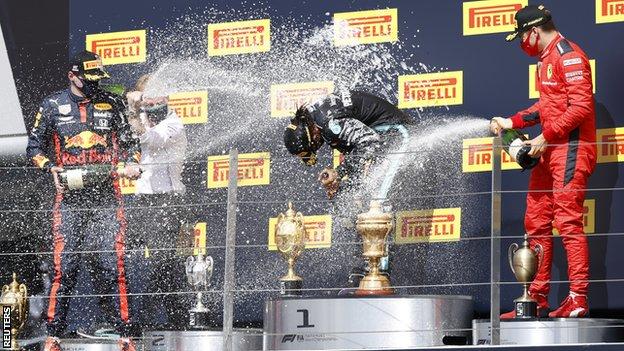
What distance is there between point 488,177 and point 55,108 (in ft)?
6.43

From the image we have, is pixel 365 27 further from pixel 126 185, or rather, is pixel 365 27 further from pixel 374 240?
pixel 374 240

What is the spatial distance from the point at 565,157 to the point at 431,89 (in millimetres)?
1090

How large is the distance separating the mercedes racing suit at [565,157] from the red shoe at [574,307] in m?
0.02

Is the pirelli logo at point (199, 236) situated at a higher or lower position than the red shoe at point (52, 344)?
higher

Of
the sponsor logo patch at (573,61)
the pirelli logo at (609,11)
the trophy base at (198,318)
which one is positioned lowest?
the trophy base at (198,318)

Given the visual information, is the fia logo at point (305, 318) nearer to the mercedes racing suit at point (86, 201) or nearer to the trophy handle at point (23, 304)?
the mercedes racing suit at point (86, 201)

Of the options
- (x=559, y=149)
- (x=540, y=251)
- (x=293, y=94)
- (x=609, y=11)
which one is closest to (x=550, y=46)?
(x=559, y=149)

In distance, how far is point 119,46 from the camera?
7438 mm

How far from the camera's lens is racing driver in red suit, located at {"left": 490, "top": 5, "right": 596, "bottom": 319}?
18.8ft

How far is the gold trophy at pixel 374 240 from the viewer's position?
227 inches

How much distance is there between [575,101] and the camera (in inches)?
228

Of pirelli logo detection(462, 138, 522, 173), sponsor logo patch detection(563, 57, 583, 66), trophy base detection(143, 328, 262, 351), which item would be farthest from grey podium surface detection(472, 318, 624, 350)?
pirelli logo detection(462, 138, 522, 173)

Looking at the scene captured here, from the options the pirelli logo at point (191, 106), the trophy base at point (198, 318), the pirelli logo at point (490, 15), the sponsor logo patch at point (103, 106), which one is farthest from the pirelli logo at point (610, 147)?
the sponsor logo patch at point (103, 106)

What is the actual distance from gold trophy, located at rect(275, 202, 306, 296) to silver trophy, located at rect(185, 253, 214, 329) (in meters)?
0.36
